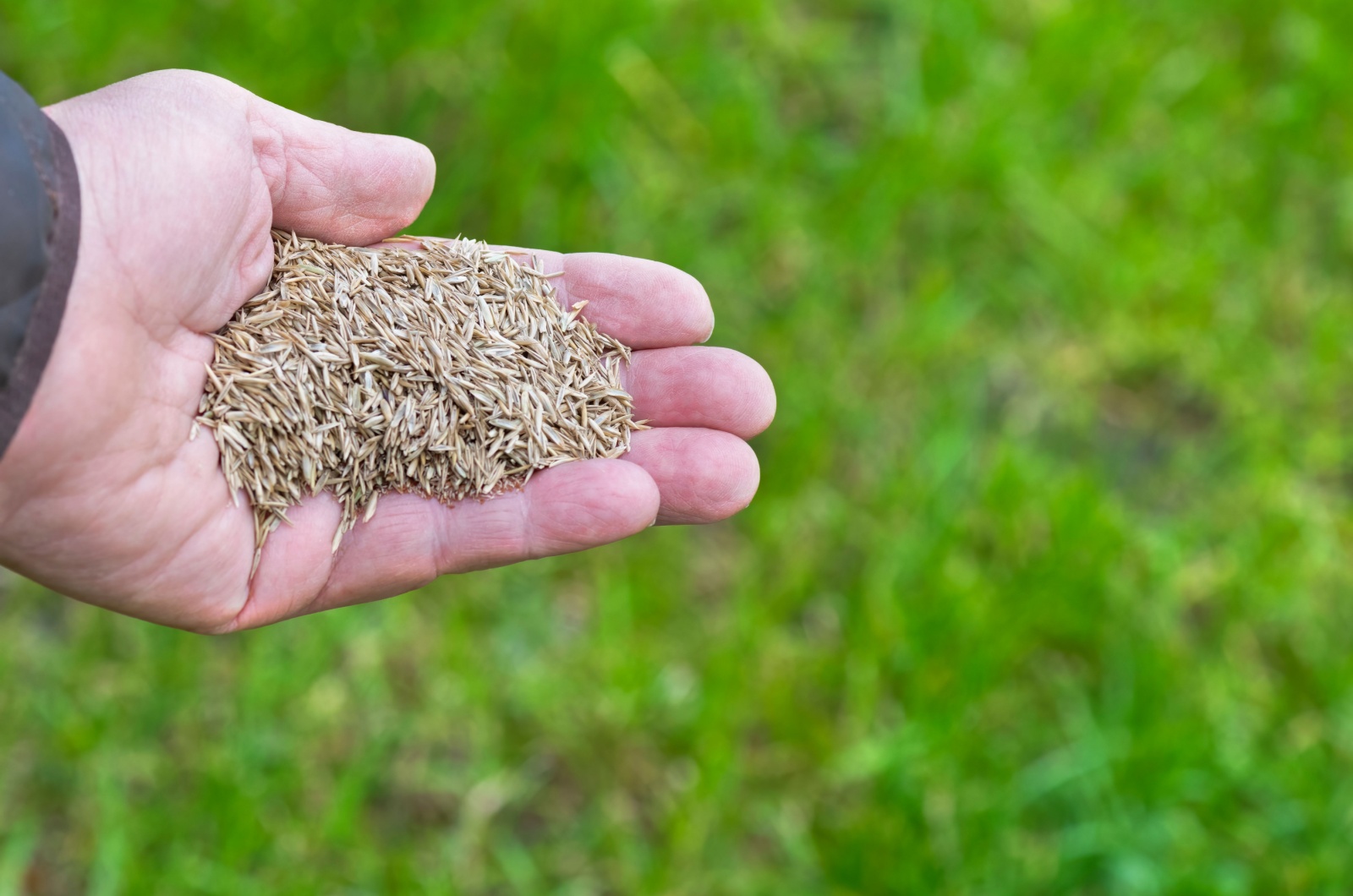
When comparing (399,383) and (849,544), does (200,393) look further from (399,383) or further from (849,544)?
(849,544)

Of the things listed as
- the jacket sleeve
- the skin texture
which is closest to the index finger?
the skin texture

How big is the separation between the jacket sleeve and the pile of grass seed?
0.34 metres

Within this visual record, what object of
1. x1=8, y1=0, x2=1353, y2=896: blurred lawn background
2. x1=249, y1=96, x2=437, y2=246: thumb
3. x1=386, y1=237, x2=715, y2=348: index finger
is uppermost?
x1=249, y1=96, x2=437, y2=246: thumb

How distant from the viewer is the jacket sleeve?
63.9 inches

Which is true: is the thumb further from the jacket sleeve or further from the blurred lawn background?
the blurred lawn background

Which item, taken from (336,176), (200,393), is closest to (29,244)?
(200,393)

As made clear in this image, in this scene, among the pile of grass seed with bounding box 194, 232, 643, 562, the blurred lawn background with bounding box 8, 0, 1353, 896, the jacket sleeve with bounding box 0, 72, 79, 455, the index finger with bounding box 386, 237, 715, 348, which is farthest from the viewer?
the blurred lawn background with bounding box 8, 0, 1353, 896

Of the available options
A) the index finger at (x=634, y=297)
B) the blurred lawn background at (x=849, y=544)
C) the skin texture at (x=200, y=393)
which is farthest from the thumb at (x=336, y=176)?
the blurred lawn background at (x=849, y=544)

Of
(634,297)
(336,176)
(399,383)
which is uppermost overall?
(336,176)

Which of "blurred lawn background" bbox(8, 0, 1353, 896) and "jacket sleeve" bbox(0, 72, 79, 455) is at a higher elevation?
"jacket sleeve" bbox(0, 72, 79, 455)

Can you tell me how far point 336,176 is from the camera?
214 cm

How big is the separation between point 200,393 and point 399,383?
1.15 ft

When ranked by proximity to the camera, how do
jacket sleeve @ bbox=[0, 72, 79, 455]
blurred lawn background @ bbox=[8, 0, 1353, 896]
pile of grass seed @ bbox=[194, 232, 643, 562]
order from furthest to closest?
blurred lawn background @ bbox=[8, 0, 1353, 896], pile of grass seed @ bbox=[194, 232, 643, 562], jacket sleeve @ bbox=[0, 72, 79, 455]

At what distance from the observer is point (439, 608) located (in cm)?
281
